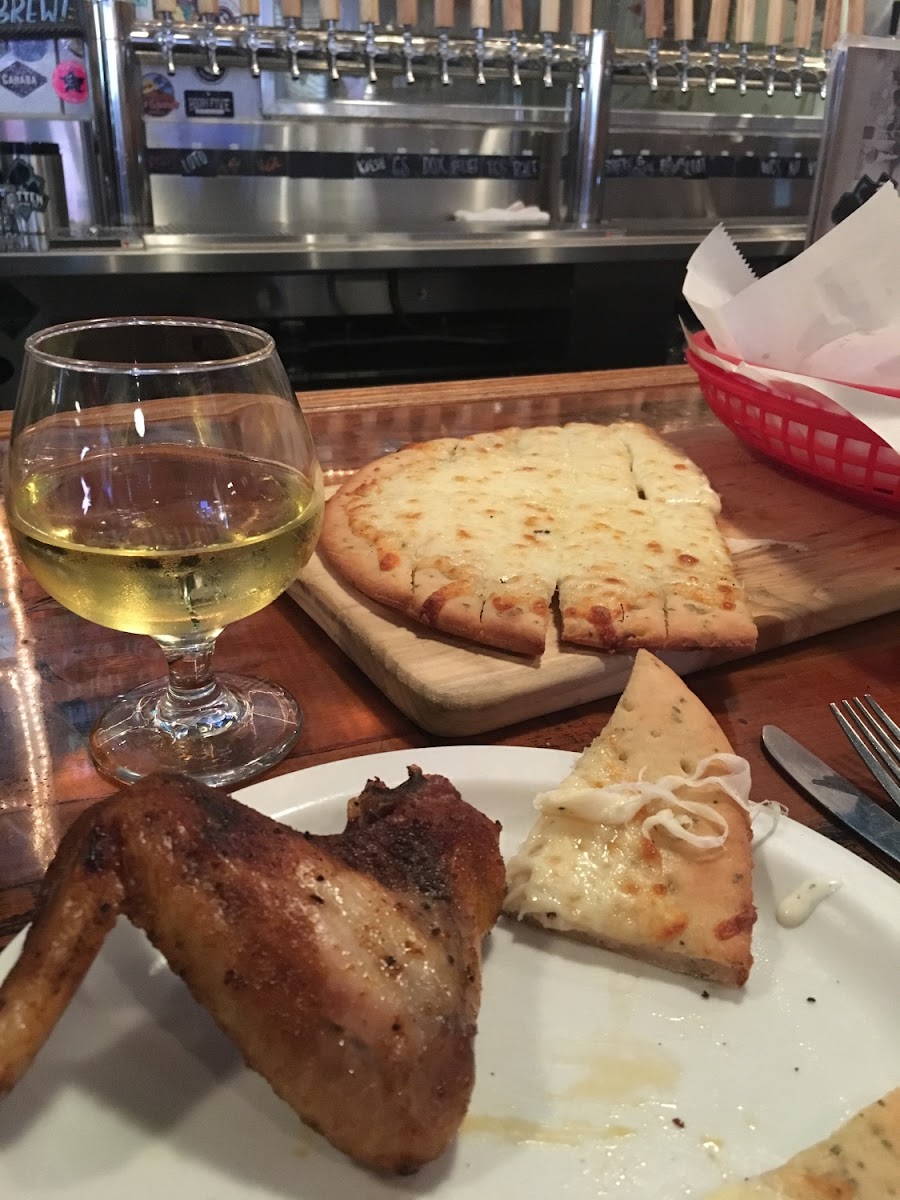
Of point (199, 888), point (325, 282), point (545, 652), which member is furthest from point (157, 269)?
point (199, 888)

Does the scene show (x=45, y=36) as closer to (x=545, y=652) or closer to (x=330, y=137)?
(x=330, y=137)

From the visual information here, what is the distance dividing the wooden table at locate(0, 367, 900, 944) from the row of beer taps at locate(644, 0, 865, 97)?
3.42m

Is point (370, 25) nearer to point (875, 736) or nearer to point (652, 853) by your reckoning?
point (875, 736)

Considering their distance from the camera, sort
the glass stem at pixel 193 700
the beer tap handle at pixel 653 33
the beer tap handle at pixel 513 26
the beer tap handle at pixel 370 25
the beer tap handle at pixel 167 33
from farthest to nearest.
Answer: the beer tap handle at pixel 653 33 → the beer tap handle at pixel 513 26 → the beer tap handle at pixel 370 25 → the beer tap handle at pixel 167 33 → the glass stem at pixel 193 700

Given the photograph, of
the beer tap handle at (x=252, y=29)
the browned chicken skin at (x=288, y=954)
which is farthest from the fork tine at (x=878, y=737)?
the beer tap handle at (x=252, y=29)

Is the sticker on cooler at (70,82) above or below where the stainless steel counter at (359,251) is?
above

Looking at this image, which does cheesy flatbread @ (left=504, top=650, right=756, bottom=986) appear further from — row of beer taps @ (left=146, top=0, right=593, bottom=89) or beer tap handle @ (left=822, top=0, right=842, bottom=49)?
beer tap handle @ (left=822, top=0, right=842, bottom=49)

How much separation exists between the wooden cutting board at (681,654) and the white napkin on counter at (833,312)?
0.59 ft

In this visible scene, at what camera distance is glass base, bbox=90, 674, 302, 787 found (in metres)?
0.83

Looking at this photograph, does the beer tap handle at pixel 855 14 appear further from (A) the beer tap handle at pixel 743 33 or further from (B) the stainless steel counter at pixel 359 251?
(B) the stainless steel counter at pixel 359 251

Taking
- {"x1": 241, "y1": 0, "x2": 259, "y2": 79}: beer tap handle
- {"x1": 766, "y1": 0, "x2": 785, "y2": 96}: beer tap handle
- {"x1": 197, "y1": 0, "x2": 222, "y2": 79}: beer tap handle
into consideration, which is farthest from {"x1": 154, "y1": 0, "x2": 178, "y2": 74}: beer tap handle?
{"x1": 766, "y1": 0, "x2": 785, "y2": 96}: beer tap handle

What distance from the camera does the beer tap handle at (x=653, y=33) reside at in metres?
3.77

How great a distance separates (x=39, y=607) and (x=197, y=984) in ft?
2.32

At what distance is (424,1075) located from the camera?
50 cm
